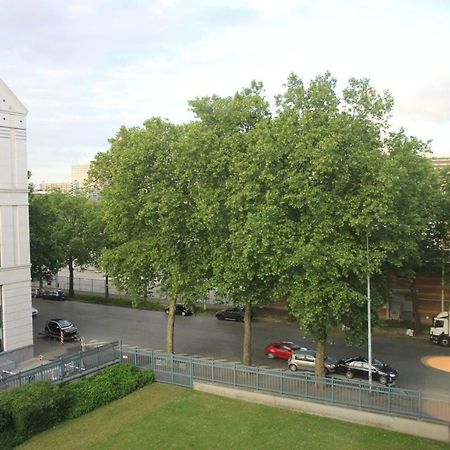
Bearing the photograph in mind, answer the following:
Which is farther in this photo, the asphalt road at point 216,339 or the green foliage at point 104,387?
the asphalt road at point 216,339

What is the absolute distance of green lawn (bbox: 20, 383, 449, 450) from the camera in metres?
19.2

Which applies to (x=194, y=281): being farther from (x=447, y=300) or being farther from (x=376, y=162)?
(x=447, y=300)

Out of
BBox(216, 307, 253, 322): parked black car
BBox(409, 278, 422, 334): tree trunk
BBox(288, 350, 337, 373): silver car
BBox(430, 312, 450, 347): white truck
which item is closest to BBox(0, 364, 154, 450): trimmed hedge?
BBox(288, 350, 337, 373): silver car

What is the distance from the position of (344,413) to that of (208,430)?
18.3ft

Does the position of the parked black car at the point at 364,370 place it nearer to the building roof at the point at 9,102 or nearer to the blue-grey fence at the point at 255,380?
the blue-grey fence at the point at 255,380

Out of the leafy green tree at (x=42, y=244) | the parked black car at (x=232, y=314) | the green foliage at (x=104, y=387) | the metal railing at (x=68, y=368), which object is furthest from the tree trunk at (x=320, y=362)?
the leafy green tree at (x=42, y=244)

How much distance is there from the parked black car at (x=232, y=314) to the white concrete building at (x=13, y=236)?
17.8m

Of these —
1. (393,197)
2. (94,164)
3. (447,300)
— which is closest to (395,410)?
(393,197)

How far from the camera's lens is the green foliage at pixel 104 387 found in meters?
22.6

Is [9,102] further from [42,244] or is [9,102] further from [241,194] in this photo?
[42,244]

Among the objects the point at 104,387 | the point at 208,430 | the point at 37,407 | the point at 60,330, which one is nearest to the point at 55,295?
the point at 60,330

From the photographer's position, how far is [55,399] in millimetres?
21469

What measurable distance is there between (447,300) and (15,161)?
1262 inches

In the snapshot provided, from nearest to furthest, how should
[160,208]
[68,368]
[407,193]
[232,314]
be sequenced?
[407,193]
[68,368]
[160,208]
[232,314]
